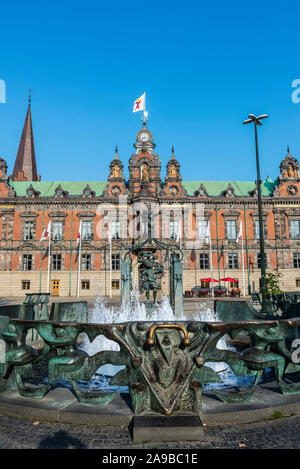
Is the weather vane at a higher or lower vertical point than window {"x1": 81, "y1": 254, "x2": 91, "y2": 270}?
higher

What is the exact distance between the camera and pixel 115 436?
4.19 metres

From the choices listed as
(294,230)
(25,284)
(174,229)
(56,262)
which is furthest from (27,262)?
(294,230)

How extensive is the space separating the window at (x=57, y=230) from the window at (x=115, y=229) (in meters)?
6.97

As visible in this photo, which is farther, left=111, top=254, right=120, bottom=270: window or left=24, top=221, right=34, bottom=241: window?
left=24, top=221, right=34, bottom=241: window

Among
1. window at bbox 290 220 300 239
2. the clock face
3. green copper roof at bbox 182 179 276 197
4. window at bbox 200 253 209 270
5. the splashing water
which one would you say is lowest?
the splashing water

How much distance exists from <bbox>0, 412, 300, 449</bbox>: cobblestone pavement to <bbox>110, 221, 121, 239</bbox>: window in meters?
37.3

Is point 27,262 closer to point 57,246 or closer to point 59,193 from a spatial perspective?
point 57,246

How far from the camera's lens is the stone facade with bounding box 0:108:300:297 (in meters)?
40.8

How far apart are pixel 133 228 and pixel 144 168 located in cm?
850

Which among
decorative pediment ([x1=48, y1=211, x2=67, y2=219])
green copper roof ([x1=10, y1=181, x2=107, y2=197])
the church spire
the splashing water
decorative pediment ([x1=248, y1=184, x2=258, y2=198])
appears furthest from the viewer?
the church spire

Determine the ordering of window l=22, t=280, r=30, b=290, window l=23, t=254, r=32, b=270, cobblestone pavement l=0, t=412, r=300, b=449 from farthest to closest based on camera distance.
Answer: window l=23, t=254, r=32, b=270 < window l=22, t=280, r=30, b=290 < cobblestone pavement l=0, t=412, r=300, b=449

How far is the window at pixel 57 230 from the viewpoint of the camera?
42.2 m

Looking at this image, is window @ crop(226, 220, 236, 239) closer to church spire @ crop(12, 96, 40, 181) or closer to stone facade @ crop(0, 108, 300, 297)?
stone facade @ crop(0, 108, 300, 297)

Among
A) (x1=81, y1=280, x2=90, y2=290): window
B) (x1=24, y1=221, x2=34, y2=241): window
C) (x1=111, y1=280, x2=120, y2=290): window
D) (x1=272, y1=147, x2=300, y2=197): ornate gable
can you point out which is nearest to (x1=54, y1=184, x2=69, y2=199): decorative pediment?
(x1=24, y1=221, x2=34, y2=241): window
